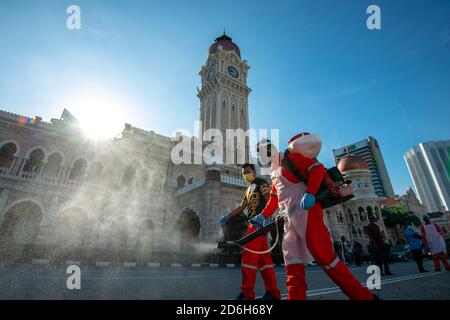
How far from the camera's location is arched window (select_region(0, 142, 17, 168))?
1287 cm

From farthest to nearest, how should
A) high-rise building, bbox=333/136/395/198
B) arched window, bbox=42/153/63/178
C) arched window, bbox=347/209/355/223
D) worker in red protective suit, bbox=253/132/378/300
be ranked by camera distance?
high-rise building, bbox=333/136/395/198 → arched window, bbox=347/209/355/223 → arched window, bbox=42/153/63/178 → worker in red protective suit, bbox=253/132/378/300

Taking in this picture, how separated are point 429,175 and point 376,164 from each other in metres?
16.2

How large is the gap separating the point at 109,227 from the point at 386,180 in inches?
3580

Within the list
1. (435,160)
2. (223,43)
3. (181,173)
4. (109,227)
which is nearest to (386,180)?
(435,160)

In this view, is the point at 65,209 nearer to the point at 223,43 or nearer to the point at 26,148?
the point at 26,148

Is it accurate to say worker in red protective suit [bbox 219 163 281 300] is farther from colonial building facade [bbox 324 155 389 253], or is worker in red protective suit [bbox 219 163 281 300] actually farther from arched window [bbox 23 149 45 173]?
colonial building facade [bbox 324 155 389 253]

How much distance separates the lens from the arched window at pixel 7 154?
1287 cm

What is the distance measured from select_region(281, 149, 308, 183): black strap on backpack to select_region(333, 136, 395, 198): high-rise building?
84.3 metres

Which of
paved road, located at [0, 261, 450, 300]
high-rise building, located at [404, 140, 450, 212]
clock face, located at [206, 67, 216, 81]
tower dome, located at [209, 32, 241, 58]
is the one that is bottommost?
paved road, located at [0, 261, 450, 300]

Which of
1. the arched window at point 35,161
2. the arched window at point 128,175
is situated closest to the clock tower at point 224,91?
the arched window at point 128,175

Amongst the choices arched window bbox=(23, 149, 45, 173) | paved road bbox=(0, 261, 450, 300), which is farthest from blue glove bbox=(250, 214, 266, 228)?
arched window bbox=(23, 149, 45, 173)

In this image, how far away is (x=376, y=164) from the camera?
78.8 m

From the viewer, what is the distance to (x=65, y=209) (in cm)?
1298

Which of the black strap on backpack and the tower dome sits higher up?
the tower dome
